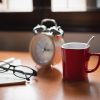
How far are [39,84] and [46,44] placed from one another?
22 centimetres

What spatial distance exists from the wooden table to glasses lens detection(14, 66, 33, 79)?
0.04 meters

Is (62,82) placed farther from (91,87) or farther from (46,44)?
(46,44)

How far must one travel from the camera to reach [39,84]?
1028 millimetres

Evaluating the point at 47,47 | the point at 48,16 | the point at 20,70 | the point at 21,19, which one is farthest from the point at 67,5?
the point at 20,70

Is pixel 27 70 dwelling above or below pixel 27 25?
below

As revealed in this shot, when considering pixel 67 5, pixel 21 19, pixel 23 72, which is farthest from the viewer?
pixel 21 19

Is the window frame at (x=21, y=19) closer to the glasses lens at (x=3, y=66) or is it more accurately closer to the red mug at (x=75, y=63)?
the glasses lens at (x=3, y=66)

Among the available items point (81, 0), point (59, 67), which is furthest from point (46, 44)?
point (81, 0)

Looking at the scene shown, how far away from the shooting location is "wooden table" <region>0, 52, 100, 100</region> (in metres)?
0.91

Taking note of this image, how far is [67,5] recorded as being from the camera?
156 cm

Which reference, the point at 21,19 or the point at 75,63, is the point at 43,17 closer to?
the point at 21,19

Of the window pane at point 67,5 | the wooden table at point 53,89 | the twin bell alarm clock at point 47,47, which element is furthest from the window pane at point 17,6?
the wooden table at point 53,89

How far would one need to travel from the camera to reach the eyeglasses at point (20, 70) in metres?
1.10

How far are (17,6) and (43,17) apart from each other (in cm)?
17
